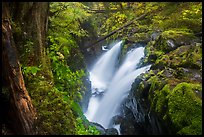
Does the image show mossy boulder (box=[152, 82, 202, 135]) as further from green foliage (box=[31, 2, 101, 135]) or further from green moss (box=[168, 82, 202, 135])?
green foliage (box=[31, 2, 101, 135])

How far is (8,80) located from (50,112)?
81 centimetres

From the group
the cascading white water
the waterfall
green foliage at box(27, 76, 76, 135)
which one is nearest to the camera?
green foliage at box(27, 76, 76, 135)

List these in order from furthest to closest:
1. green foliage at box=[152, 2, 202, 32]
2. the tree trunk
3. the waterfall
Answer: green foliage at box=[152, 2, 202, 32] → the waterfall → the tree trunk

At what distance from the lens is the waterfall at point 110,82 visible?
29.3 ft

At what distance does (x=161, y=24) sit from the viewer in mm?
13125

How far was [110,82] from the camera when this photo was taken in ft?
38.1

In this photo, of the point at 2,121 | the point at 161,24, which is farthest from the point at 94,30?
the point at 2,121

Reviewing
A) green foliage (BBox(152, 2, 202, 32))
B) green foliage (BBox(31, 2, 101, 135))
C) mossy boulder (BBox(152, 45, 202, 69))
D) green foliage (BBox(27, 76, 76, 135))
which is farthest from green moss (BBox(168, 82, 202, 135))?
green foliage (BBox(152, 2, 202, 32))

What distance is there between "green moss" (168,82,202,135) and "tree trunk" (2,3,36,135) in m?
2.77

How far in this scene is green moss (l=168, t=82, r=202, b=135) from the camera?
179 inches

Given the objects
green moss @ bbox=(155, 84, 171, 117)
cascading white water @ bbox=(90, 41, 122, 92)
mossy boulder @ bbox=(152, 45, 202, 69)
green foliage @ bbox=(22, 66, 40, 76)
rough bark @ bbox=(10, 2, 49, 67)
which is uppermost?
rough bark @ bbox=(10, 2, 49, 67)

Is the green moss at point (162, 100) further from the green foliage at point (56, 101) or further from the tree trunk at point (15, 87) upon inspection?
the tree trunk at point (15, 87)

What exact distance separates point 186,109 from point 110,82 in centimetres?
692

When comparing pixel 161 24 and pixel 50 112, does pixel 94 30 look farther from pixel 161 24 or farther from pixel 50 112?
pixel 50 112
